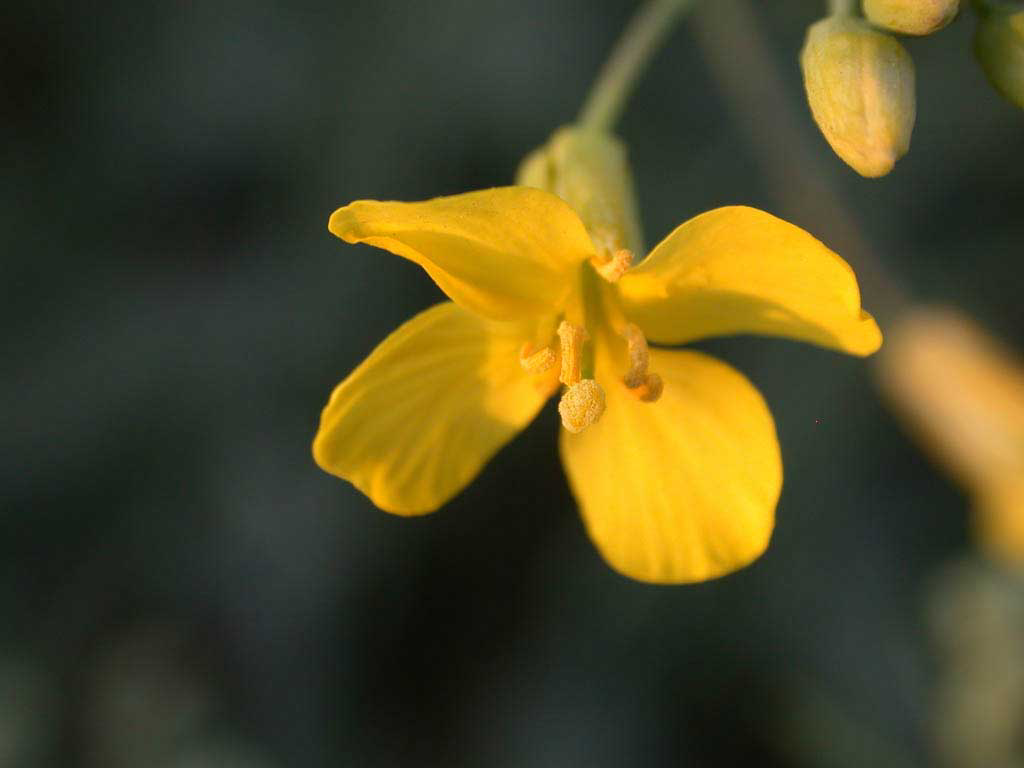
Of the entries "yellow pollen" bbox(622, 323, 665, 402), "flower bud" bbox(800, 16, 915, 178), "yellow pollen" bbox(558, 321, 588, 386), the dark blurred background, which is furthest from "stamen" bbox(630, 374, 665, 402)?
the dark blurred background

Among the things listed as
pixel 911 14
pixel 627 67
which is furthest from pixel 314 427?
pixel 911 14

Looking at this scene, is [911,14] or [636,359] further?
[636,359]

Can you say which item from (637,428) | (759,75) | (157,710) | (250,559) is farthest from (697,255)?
(157,710)

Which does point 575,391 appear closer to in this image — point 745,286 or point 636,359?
point 636,359

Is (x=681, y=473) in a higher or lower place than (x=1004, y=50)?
lower

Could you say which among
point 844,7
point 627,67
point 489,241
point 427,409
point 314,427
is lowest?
point 314,427

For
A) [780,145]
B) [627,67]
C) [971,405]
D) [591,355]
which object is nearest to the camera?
[591,355]

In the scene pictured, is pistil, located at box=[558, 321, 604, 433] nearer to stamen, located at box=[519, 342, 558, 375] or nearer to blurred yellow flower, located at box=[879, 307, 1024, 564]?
stamen, located at box=[519, 342, 558, 375]
